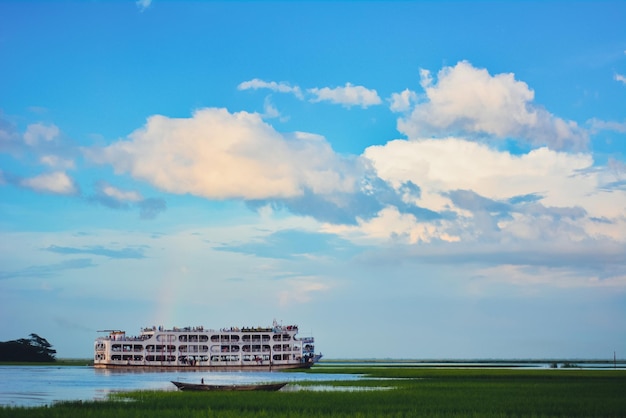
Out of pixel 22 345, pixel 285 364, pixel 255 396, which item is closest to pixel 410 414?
pixel 255 396

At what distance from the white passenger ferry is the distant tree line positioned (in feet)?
186

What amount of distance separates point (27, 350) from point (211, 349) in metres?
73.6

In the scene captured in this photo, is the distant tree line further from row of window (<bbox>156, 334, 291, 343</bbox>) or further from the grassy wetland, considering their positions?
the grassy wetland

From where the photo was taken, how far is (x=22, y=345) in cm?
16312

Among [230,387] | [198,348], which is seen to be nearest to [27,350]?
[198,348]

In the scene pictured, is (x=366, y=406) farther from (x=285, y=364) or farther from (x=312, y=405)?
(x=285, y=364)

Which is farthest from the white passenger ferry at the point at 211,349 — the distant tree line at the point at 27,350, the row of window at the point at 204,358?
the distant tree line at the point at 27,350

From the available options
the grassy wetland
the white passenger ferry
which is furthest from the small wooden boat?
the white passenger ferry

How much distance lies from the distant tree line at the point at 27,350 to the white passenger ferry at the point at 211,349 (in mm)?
56742

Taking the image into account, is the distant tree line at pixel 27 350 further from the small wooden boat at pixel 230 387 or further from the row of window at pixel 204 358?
the small wooden boat at pixel 230 387

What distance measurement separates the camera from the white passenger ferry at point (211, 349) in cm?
11069

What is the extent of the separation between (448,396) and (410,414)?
12.3 meters

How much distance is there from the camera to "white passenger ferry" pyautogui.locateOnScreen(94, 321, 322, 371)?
111 meters

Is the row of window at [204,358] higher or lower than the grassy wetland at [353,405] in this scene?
higher
